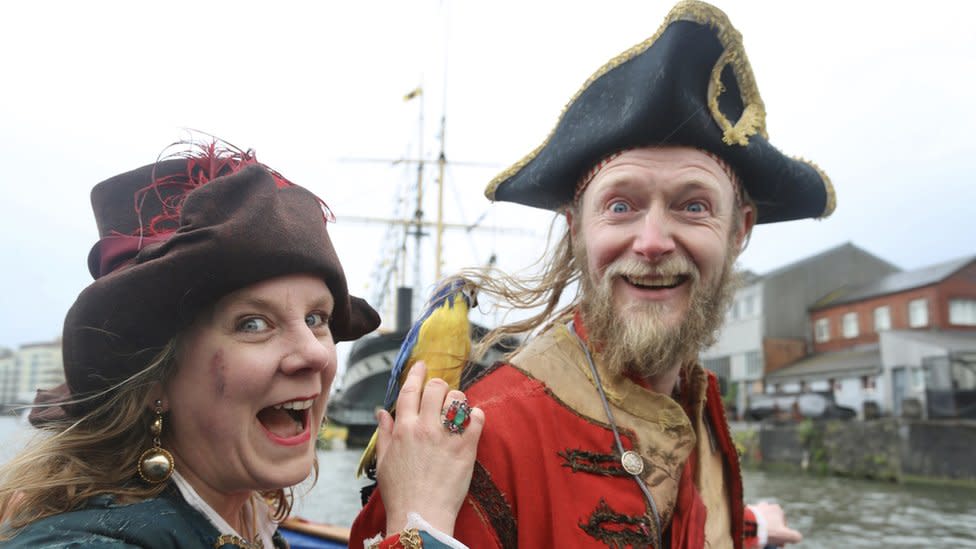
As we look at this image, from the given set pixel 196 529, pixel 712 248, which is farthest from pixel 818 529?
pixel 196 529

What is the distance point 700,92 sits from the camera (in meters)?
2.20

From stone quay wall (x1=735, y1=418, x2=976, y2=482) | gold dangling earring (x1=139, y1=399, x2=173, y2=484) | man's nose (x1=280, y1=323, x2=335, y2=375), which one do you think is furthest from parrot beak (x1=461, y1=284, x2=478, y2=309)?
stone quay wall (x1=735, y1=418, x2=976, y2=482)

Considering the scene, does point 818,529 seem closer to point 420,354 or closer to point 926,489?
point 926,489

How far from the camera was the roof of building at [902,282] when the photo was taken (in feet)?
97.5

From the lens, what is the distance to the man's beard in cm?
215

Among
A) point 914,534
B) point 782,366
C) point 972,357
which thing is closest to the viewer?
point 914,534

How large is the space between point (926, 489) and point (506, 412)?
20.8m

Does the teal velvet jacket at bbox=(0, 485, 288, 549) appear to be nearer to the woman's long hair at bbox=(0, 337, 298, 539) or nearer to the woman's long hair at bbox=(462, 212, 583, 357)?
the woman's long hair at bbox=(0, 337, 298, 539)

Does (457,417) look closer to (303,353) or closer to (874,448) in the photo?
(303,353)

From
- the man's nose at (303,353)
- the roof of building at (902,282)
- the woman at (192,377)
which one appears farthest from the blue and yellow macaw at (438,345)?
the roof of building at (902,282)

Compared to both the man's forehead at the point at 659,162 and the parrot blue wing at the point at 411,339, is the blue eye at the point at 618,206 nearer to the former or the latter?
the man's forehead at the point at 659,162

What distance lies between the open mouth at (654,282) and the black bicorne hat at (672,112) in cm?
41

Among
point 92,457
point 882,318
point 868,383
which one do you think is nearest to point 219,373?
point 92,457

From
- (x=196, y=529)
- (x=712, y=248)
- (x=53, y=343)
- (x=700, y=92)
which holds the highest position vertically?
(x=700, y=92)
